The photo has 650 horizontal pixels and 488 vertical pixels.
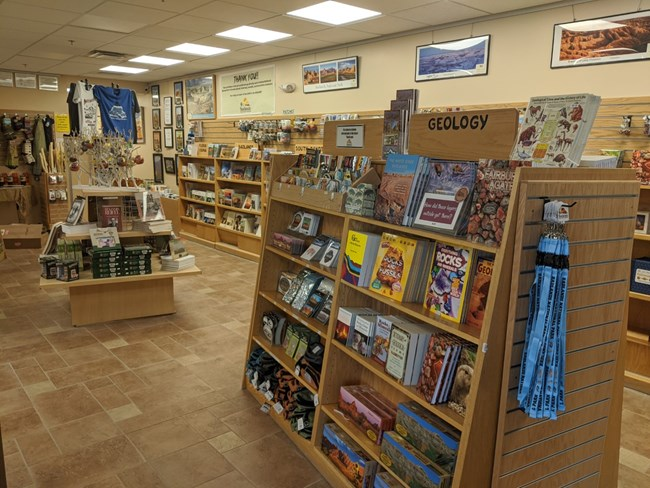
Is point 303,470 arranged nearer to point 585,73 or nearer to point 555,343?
point 555,343

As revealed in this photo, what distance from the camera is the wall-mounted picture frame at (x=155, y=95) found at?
1092 centimetres

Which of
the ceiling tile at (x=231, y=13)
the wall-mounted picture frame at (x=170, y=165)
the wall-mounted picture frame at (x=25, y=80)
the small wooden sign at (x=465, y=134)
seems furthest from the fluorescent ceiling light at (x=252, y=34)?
the wall-mounted picture frame at (x=25, y=80)

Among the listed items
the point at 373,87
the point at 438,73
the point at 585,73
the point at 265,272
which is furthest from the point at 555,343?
the point at 373,87

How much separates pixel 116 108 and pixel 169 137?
435cm

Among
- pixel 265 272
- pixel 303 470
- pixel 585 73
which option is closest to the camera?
pixel 303 470

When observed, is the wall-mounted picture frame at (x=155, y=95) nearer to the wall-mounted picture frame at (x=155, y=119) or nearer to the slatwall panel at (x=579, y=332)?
the wall-mounted picture frame at (x=155, y=119)

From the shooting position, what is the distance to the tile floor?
275 centimetres

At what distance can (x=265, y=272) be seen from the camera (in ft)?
11.4

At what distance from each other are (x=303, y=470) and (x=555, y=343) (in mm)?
1697

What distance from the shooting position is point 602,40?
413 centimetres

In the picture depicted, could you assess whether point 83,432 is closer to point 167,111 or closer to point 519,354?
point 519,354

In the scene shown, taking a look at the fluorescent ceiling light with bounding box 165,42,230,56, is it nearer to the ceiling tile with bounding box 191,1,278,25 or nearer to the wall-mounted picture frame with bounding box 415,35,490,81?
the ceiling tile with bounding box 191,1,278,25

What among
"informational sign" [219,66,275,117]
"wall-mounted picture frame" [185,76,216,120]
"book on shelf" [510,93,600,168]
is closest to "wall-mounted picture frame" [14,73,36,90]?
"wall-mounted picture frame" [185,76,216,120]

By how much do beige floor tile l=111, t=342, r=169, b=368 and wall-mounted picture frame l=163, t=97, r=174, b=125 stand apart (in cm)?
731
